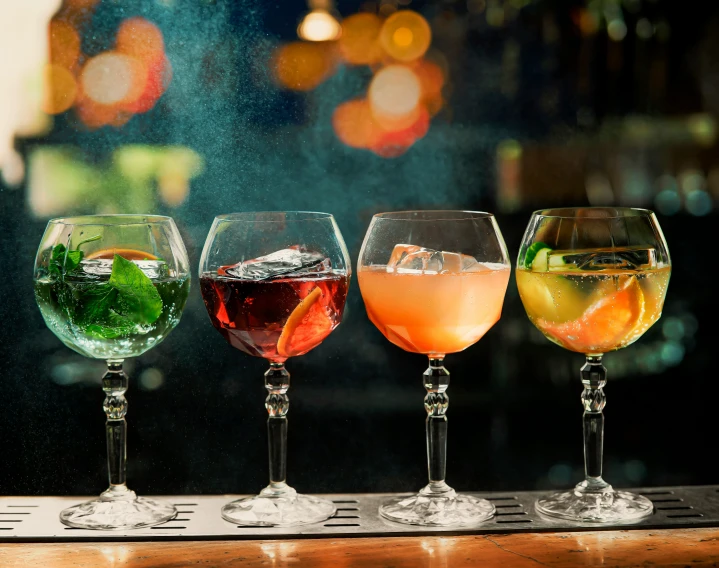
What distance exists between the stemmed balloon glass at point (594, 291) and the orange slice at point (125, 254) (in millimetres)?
590

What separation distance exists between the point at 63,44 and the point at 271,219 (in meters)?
0.49

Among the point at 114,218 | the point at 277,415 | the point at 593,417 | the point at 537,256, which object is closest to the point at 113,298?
the point at 114,218

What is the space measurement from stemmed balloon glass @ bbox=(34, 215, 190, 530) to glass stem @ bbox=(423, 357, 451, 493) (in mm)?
415

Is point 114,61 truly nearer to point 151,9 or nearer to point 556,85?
point 151,9

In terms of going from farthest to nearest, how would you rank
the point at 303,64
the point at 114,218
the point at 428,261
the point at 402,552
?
the point at 303,64
the point at 114,218
the point at 428,261
the point at 402,552

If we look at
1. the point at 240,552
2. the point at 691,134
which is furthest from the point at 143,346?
the point at 691,134

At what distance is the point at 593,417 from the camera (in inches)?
61.1

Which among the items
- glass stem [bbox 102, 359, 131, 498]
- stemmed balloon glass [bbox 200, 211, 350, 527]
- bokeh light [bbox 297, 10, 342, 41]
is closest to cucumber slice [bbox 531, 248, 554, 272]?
stemmed balloon glass [bbox 200, 211, 350, 527]

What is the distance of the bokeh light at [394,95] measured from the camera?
167 centimetres

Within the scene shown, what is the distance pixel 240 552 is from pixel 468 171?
0.77 metres

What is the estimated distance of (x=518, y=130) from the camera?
169 cm

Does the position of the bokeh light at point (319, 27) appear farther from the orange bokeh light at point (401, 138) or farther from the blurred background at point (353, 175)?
the orange bokeh light at point (401, 138)

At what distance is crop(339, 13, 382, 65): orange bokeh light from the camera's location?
165 centimetres

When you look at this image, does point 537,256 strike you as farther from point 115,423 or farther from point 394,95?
point 115,423
